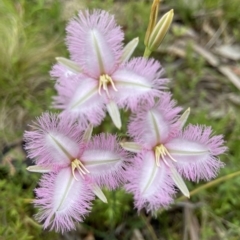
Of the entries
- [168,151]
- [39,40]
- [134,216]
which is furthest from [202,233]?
[39,40]

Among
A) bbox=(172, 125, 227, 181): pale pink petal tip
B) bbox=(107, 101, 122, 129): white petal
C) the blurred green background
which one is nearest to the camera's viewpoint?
bbox=(107, 101, 122, 129): white petal

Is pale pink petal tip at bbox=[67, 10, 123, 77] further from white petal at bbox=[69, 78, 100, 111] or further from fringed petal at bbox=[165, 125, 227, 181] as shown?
fringed petal at bbox=[165, 125, 227, 181]

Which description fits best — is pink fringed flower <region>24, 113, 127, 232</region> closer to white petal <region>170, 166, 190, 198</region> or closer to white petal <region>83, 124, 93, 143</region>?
white petal <region>83, 124, 93, 143</region>

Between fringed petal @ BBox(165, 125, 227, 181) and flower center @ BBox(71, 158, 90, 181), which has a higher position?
fringed petal @ BBox(165, 125, 227, 181)

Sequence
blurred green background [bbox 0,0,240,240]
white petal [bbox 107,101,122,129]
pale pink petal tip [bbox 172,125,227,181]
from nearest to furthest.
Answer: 1. white petal [bbox 107,101,122,129]
2. pale pink petal tip [bbox 172,125,227,181]
3. blurred green background [bbox 0,0,240,240]

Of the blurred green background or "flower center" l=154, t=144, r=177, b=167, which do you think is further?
the blurred green background

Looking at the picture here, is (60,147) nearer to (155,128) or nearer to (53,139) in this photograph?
(53,139)

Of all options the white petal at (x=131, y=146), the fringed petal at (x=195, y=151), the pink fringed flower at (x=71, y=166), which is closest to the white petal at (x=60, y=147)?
the pink fringed flower at (x=71, y=166)

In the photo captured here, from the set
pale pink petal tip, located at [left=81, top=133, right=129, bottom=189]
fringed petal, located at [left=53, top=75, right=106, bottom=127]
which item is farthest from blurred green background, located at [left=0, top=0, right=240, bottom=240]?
fringed petal, located at [left=53, top=75, right=106, bottom=127]

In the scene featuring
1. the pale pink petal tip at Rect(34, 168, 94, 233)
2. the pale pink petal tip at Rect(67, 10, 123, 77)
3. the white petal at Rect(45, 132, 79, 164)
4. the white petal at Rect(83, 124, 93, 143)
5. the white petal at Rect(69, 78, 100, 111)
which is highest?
the pale pink petal tip at Rect(67, 10, 123, 77)
